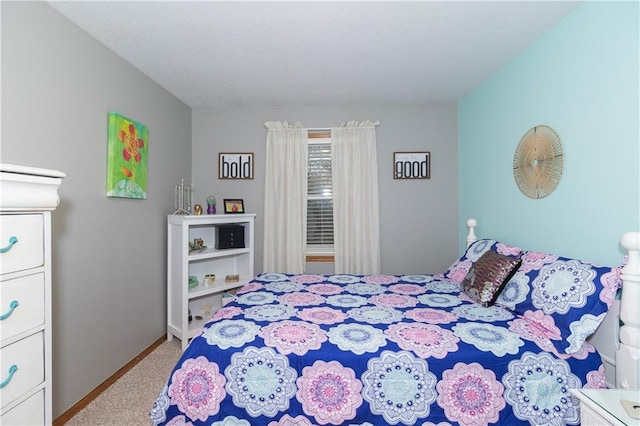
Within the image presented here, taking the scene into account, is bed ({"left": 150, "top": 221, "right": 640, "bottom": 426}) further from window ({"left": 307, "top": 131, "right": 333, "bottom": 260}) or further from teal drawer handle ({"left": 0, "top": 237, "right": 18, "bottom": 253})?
window ({"left": 307, "top": 131, "right": 333, "bottom": 260})

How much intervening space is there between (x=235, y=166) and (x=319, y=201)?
1068mm

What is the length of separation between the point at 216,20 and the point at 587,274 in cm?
250

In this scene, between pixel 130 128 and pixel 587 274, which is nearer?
pixel 587 274

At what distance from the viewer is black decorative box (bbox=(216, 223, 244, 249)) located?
315 centimetres

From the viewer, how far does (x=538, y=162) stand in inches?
82.2

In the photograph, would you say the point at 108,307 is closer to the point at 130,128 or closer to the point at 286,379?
the point at 130,128

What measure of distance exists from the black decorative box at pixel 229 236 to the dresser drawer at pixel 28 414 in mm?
2006

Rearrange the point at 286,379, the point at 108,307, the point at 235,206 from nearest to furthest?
the point at 286,379 < the point at 108,307 < the point at 235,206

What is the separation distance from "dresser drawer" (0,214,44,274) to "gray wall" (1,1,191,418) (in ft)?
2.19

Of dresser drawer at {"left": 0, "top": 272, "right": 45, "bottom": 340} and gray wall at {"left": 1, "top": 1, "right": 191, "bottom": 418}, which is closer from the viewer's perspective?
dresser drawer at {"left": 0, "top": 272, "right": 45, "bottom": 340}

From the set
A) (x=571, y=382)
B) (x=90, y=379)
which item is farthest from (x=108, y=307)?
(x=571, y=382)

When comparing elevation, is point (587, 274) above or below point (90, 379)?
above

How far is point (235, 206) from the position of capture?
3408mm

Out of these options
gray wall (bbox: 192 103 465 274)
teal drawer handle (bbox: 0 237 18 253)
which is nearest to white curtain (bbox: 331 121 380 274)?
gray wall (bbox: 192 103 465 274)
